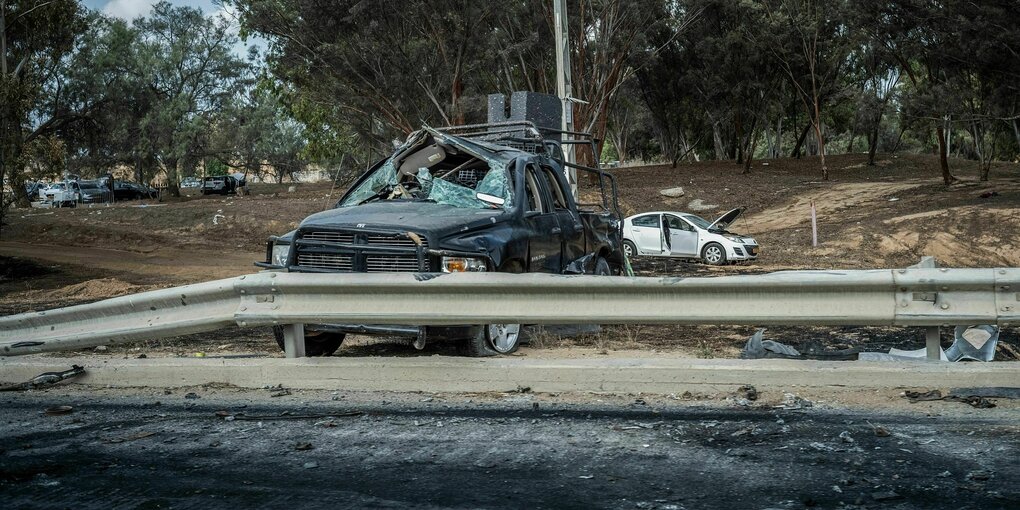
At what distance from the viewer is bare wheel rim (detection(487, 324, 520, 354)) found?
8.73 meters

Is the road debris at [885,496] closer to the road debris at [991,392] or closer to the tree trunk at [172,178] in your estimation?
the road debris at [991,392]

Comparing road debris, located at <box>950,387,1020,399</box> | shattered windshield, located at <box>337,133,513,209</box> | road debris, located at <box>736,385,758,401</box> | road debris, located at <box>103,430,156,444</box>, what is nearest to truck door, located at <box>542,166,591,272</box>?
shattered windshield, located at <box>337,133,513,209</box>

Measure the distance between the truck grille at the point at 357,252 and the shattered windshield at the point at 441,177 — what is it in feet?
4.18

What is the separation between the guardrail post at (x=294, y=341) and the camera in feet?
23.8

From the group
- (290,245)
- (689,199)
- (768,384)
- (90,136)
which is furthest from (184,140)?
(768,384)

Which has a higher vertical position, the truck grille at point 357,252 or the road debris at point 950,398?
the truck grille at point 357,252

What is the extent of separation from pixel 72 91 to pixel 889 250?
140 ft

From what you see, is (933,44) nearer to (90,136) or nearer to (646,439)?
(646,439)

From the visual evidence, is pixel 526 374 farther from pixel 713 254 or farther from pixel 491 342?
pixel 713 254

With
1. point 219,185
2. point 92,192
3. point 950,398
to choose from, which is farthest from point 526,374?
point 219,185

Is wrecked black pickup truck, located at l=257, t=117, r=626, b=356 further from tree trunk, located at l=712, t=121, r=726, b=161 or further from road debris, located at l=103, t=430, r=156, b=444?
tree trunk, located at l=712, t=121, r=726, b=161

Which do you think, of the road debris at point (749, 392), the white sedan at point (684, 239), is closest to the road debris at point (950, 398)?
the road debris at point (749, 392)

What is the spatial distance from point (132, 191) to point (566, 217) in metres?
59.1

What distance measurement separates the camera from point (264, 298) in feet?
23.4
